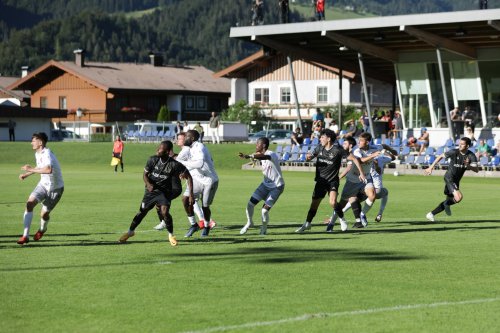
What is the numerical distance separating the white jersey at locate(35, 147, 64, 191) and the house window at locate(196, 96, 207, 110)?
8289cm

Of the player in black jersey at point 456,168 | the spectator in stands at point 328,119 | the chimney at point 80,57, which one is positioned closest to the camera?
the player in black jersey at point 456,168

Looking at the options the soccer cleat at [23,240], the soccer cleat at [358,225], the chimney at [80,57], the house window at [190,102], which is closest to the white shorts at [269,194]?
the soccer cleat at [358,225]

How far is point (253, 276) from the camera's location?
39.5ft

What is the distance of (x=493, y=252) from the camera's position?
14.7 metres

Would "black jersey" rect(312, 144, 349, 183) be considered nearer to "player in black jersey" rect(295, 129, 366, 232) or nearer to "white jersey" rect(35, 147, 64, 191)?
"player in black jersey" rect(295, 129, 366, 232)

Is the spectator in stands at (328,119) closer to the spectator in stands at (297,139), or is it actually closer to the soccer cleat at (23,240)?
the spectator in stands at (297,139)

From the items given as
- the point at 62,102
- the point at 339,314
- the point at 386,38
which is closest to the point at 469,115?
the point at 386,38

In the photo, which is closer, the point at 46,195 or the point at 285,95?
the point at 46,195

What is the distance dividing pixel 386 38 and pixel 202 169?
105ft

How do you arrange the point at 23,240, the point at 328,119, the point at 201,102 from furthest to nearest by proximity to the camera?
the point at 201,102 → the point at 328,119 → the point at 23,240

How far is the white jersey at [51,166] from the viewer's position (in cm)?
1520

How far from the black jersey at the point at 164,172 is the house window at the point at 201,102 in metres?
83.5

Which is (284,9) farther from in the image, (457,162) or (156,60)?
(156,60)

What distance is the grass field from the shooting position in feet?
30.4
